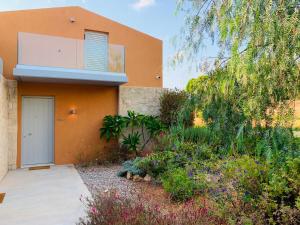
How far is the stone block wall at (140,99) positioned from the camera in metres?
10.9

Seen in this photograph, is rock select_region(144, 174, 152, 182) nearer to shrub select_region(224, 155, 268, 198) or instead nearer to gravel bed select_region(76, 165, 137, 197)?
gravel bed select_region(76, 165, 137, 197)

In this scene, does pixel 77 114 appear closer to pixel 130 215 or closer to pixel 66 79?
pixel 66 79

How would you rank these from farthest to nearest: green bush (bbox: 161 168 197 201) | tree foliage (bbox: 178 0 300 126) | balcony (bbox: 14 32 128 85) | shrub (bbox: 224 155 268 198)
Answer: balcony (bbox: 14 32 128 85), green bush (bbox: 161 168 197 201), shrub (bbox: 224 155 268 198), tree foliage (bbox: 178 0 300 126)

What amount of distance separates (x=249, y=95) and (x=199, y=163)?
4194mm

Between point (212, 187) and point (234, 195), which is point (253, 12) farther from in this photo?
point (212, 187)

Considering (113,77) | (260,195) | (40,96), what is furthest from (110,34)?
(260,195)

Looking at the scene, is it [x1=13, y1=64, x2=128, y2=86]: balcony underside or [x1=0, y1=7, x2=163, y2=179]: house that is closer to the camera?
[x1=13, y1=64, x2=128, y2=86]: balcony underside

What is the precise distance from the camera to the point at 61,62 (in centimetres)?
938

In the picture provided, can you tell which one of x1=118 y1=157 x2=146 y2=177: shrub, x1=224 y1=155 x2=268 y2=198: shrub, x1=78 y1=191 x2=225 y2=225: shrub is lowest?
x1=118 y1=157 x2=146 y2=177: shrub

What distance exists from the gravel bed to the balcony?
140 inches

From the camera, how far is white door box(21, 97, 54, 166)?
9.56 m

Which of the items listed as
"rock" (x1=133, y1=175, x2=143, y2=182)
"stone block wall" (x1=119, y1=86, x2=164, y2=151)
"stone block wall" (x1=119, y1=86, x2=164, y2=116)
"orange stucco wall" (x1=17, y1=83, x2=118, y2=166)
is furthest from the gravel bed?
"stone block wall" (x1=119, y1=86, x2=164, y2=116)

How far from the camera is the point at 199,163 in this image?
22.7ft

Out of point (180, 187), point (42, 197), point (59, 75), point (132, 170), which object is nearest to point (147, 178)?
point (132, 170)
